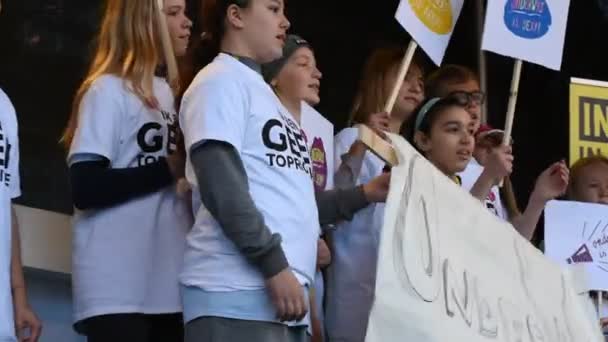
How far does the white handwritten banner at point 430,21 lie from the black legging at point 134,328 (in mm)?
1128

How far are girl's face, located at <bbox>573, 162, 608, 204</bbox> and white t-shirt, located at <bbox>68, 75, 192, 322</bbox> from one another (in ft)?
5.13

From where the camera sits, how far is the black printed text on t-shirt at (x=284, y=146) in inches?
104

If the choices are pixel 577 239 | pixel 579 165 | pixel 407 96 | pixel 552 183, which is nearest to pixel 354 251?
pixel 407 96

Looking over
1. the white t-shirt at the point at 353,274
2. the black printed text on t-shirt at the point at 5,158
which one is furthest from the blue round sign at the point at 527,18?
the black printed text on t-shirt at the point at 5,158

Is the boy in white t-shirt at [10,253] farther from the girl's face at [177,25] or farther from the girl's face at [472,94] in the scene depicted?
the girl's face at [472,94]

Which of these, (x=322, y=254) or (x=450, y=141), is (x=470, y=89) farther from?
(x=322, y=254)

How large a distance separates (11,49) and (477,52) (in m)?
1.96

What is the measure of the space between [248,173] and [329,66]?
7.90 feet

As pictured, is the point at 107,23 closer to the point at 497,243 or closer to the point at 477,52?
the point at 497,243

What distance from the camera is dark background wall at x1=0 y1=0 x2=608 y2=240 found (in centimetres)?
400

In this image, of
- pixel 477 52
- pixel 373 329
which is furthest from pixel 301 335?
pixel 477 52

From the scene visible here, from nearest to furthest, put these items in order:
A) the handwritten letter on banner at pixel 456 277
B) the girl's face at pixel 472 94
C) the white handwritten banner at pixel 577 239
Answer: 1. the handwritten letter on banner at pixel 456 277
2. the girl's face at pixel 472 94
3. the white handwritten banner at pixel 577 239

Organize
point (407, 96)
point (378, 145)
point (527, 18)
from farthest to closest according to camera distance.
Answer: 1. point (527, 18)
2. point (407, 96)
3. point (378, 145)

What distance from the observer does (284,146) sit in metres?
2.67
